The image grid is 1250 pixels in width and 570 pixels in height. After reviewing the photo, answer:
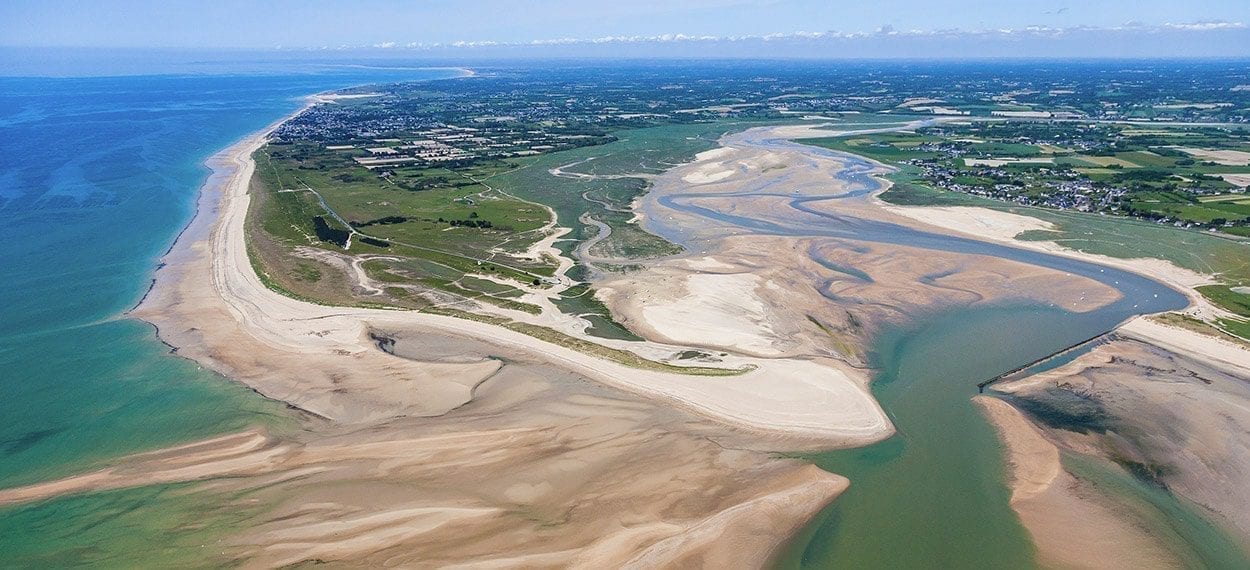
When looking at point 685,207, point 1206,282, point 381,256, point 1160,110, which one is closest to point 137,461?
point 381,256

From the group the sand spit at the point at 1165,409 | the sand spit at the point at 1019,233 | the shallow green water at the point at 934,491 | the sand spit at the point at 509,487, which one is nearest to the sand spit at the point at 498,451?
the sand spit at the point at 509,487

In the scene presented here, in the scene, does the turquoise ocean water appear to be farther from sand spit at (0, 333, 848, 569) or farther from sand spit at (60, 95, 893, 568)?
sand spit at (0, 333, 848, 569)

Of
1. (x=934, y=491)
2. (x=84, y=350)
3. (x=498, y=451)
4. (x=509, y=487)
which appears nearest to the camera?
(x=509, y=487)

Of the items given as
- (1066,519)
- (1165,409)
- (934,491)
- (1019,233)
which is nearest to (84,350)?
(934,491)

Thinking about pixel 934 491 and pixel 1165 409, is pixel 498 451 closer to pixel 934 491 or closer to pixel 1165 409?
pixel 934 491

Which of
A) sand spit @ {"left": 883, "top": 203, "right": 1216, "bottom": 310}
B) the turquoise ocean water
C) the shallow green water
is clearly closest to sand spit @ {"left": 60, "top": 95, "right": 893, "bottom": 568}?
the shallow green water
